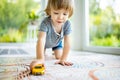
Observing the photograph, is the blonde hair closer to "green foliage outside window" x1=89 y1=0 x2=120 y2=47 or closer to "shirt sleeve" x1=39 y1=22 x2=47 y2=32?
"shirt sleeve" x1=39 y1=22 x2=47 y2=32

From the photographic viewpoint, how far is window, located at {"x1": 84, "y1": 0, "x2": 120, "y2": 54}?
6.69 ft

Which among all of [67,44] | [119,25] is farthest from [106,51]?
[67,44]

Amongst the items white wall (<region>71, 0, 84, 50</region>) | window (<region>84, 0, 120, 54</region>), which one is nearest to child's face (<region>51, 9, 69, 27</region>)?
window (<region>84, 0, 120, 54</region>)

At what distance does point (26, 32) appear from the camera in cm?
315

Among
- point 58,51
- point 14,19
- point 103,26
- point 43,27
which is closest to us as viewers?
point 43,27

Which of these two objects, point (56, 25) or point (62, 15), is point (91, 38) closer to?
point (56, 25)

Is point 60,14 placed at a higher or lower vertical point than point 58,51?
higher

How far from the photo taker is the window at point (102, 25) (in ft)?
6.69

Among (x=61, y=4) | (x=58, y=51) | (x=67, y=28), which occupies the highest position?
(x=61, y=4)

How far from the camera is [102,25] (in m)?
2.28

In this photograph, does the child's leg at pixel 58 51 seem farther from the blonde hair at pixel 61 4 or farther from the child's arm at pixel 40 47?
the blonde hair at pixel 61 4

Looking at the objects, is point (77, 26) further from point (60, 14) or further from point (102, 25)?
point (60, 14)

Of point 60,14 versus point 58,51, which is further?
point 58,51

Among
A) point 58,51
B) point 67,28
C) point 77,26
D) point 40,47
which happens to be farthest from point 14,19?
point 40,47
